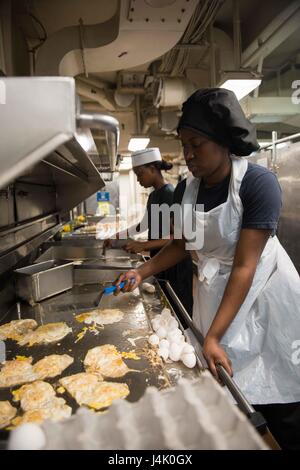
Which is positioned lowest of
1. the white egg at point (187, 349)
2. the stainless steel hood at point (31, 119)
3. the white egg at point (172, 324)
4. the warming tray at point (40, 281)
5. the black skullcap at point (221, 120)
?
the white egg at point (172, 324)

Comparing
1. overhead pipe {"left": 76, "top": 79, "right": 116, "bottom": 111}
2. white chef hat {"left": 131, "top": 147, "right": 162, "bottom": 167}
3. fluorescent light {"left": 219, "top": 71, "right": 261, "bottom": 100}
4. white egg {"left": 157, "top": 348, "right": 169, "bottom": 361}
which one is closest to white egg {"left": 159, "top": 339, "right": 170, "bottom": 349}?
white egg {"left": 157, "top": 348, "right": 169, "bottom": 361}

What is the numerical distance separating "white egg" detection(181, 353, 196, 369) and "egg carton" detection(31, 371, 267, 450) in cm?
60

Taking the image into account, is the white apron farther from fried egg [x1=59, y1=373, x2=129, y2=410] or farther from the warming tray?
the warming tray

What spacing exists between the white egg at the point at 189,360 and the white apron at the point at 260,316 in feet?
1.16

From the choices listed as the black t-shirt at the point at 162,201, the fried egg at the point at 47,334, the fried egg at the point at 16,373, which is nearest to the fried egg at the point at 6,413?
the fried egg at the point at 16,373

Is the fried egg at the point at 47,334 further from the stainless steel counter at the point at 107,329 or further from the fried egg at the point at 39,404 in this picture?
the fried egg at the point at 39,404

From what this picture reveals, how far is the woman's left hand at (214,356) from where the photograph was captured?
1.14 meters

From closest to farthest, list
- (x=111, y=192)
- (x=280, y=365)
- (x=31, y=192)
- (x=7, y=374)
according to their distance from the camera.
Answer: (x=7, y=374) → (x=280, y=365) → (x=31, y=192) → (x=111, y=192)

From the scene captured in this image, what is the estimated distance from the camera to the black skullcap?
4.25 ft

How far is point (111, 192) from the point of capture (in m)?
9.91
